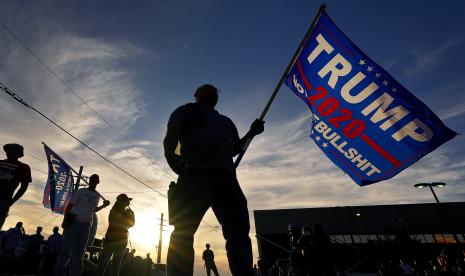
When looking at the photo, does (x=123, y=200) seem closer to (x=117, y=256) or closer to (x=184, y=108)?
(x=117, y=256)

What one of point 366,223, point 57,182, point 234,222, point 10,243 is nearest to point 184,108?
point 234,222

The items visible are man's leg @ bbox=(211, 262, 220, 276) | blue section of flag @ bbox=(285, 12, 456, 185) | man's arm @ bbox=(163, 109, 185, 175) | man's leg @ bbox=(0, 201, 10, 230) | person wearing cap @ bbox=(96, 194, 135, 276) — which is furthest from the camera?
man's leg @ bbox=(211, 262, 220, 276)

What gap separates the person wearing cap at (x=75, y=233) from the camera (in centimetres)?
410

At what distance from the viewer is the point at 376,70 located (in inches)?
136

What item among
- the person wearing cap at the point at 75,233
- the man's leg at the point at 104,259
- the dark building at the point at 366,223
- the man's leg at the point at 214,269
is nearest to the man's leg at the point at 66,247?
the person wearing cap at the point at 75,233

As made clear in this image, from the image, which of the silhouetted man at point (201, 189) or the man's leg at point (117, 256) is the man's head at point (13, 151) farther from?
the silhouetted man at point (201, 189)

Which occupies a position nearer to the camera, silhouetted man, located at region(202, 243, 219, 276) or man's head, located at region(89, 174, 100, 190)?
man's head, located at region(89, 174, 100, 190)

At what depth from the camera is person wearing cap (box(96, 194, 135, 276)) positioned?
458cm

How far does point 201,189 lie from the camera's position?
2049 mm

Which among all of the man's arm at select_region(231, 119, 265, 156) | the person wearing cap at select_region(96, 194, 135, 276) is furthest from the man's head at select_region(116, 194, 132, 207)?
the man's arm at select_region(231, 119, 265, 156)

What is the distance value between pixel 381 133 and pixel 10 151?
5.36 meters

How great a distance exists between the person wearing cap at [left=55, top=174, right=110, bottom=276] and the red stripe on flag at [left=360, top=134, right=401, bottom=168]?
14.7 feet

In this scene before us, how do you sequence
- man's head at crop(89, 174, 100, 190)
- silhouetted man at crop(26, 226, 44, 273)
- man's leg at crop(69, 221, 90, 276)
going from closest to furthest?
man's leg at crop(69, 221, 90, 276) < man's head at crop(89, 174, 100, 190) < silhouetted man at crop(26, 226, 44, 273)

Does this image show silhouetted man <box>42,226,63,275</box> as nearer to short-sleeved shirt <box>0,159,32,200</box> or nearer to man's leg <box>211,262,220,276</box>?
short-sleeved shirt <box>0,159,32,200</box>
